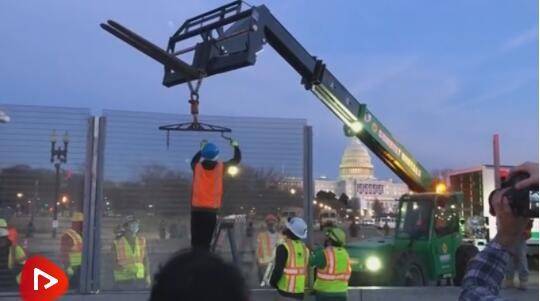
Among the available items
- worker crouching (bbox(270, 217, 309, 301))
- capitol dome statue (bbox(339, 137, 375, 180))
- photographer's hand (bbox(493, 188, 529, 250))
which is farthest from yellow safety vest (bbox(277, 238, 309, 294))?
capitol dome statue (bbox(339, 137, 375, 180))

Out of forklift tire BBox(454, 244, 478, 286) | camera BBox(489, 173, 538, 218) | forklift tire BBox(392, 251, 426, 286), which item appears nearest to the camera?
camera BBox(489, 173, 538, 218)

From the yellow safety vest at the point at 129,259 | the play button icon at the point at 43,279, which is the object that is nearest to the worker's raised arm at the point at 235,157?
the yellow safety vest at the point at 129,259

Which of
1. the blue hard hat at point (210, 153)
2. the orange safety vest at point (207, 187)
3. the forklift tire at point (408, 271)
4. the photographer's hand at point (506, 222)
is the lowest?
the forklift tire at point (408, 271)

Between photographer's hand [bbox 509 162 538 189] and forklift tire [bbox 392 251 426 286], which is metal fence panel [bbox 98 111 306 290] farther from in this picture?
photographer's hand [bbox 509 162 538 189]

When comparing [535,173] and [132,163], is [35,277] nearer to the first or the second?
[132,163]

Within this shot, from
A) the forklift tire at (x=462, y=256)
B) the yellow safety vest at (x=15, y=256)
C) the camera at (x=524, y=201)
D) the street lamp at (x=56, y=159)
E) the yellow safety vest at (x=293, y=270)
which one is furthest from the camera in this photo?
the forklift tire at (x=462, y=256)

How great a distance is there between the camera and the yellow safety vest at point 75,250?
27.9 feet

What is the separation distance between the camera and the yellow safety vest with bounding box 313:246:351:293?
7875 millimetres

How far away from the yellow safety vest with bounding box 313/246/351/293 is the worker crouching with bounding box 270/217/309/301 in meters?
0.25

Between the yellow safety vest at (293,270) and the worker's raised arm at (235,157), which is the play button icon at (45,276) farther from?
the yellow safety vest at (293,270)

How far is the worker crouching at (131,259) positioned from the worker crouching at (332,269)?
2436 mm

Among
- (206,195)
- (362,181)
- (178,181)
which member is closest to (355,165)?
(362,181)

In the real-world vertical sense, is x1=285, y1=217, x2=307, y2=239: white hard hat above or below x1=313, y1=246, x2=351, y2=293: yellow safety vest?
above

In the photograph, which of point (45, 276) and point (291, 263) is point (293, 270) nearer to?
point (291, 263)
